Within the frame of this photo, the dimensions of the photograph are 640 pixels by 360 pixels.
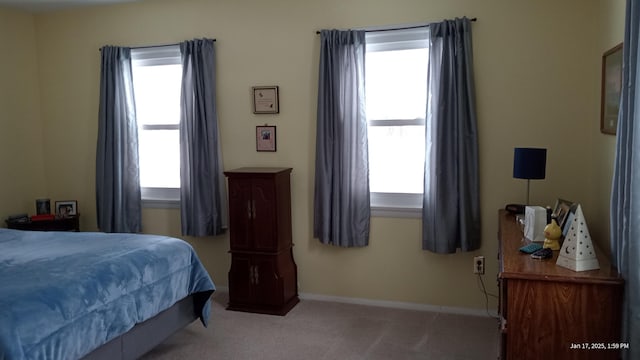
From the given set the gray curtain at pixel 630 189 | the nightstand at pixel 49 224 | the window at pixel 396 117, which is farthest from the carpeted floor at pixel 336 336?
the nightstand at pixel 49 224

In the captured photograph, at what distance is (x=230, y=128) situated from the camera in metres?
4.54

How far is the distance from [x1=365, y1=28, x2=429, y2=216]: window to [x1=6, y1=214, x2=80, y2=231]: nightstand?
2.82 meters

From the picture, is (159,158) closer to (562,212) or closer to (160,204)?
(160,204)

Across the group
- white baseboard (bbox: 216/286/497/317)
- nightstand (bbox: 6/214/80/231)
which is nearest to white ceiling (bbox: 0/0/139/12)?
nightstand (bbox: 6/214/80/231)

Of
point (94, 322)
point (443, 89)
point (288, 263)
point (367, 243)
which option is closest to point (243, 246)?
point (288, 263)

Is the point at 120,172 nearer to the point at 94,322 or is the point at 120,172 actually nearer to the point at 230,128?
the point at 230,128

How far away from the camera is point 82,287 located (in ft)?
8.69

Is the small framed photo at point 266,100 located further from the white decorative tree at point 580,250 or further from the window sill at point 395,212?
the white decorative tree at point 580,250

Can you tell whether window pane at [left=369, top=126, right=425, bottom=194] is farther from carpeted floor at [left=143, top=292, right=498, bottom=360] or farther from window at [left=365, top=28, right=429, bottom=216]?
carpeted floor at [left=143, top=292, right=498, bottom=360]

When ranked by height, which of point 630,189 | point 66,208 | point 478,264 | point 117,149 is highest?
point 117,149

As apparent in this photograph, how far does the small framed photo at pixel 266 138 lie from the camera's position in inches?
174

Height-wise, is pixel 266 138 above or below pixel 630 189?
above

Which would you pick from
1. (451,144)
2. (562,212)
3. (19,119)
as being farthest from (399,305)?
(19,119)

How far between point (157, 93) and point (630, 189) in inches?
154
